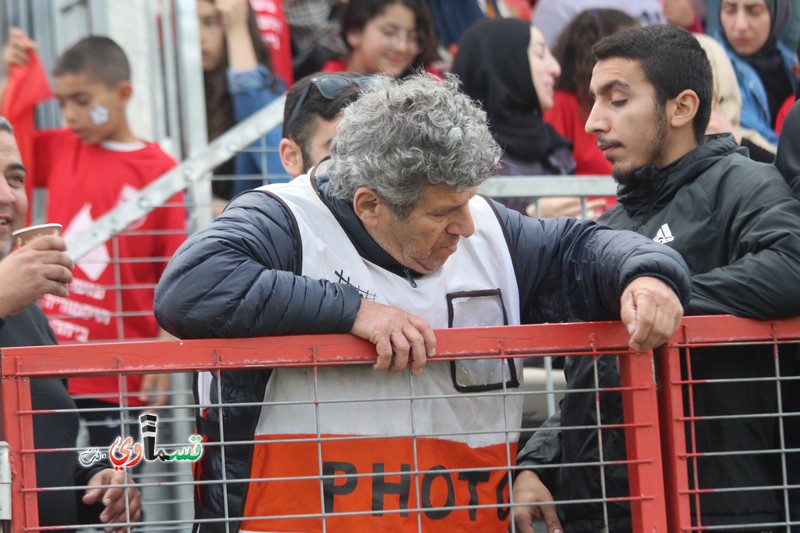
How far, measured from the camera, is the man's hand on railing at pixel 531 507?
11.4 feet

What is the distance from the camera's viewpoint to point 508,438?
322 cm

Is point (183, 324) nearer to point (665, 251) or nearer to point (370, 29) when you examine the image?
point (665, 251)

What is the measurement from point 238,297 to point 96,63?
131 inches

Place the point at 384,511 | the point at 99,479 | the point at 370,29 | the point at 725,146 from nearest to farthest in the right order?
the point at 384,511
the point at 99,479
the point at 725,146
the point at 370,29

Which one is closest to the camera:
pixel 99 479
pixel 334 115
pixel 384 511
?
pixel 384 511

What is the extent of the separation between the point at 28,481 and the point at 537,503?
1238 mm

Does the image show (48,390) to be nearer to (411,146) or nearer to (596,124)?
(411,146)

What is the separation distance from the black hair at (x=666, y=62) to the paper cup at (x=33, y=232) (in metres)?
1.81

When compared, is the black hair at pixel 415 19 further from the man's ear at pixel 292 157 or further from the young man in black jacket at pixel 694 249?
the young man in black jacket at pixel 694 249

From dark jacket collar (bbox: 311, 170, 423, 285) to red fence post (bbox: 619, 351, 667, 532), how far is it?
0.62 meters

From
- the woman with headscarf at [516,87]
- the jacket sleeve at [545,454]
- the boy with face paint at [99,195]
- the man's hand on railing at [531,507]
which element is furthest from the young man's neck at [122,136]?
the man's hand on railing at [531,507]

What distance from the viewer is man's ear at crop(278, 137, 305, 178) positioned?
4.46m

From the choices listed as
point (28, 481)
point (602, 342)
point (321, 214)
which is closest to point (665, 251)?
point (602, 342)

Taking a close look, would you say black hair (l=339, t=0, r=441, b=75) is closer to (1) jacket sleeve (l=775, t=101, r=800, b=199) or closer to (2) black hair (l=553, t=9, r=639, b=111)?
(2) black hair (l=553, t=9, r=639, b=111)
